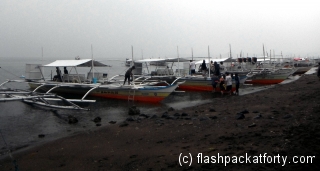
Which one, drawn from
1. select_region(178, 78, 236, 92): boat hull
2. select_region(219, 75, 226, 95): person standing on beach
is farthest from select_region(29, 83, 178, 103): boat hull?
select_region(178, 78, 236, 92): boat hull

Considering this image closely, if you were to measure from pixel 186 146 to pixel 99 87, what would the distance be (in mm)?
14320

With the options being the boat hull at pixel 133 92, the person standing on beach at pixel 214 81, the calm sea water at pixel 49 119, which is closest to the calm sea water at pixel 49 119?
the calm sea water at pixel 49 119

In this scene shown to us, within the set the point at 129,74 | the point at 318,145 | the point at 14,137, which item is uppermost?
the point at 129,74

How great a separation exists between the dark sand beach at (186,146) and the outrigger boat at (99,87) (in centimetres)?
805

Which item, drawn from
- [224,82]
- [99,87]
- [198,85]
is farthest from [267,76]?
[99,87]

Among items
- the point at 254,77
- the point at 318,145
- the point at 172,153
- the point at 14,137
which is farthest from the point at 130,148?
the point at 254,77

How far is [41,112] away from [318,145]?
14.5m

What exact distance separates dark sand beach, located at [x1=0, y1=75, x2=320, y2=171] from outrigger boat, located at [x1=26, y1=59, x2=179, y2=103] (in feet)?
26.4

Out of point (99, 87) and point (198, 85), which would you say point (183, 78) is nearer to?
point (198, 85)

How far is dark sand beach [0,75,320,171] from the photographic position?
5.70 meters

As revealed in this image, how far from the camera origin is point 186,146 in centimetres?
746

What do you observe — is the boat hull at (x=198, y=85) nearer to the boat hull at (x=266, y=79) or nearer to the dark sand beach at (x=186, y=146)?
the boat hull at (x=266, y=79)

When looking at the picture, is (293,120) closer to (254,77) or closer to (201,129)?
(201,129)

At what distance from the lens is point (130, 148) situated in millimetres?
8062
